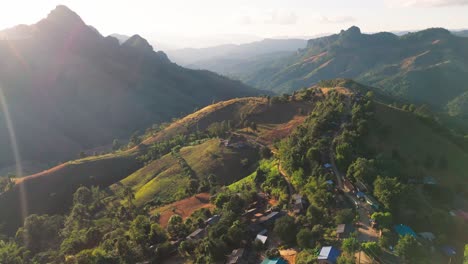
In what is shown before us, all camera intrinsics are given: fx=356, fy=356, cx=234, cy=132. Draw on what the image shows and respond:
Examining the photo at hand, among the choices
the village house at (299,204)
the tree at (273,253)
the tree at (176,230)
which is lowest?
the tree at (176,230)

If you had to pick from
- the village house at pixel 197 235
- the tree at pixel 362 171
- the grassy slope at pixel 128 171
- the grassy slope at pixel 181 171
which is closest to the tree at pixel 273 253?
the village house at pixel 197 235

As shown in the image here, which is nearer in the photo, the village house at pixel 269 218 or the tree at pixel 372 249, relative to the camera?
the tree at pixel 372 249

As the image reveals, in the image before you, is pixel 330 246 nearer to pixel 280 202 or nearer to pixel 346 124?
pixel 280 202

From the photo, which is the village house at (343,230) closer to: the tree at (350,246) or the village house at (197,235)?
the tree at (350,246)

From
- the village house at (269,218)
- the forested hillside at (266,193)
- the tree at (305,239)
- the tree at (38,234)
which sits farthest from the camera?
the tree at (38,234)

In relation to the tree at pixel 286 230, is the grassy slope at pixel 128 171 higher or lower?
lower

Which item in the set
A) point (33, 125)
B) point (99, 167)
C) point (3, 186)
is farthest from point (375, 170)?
point (33, 125)
